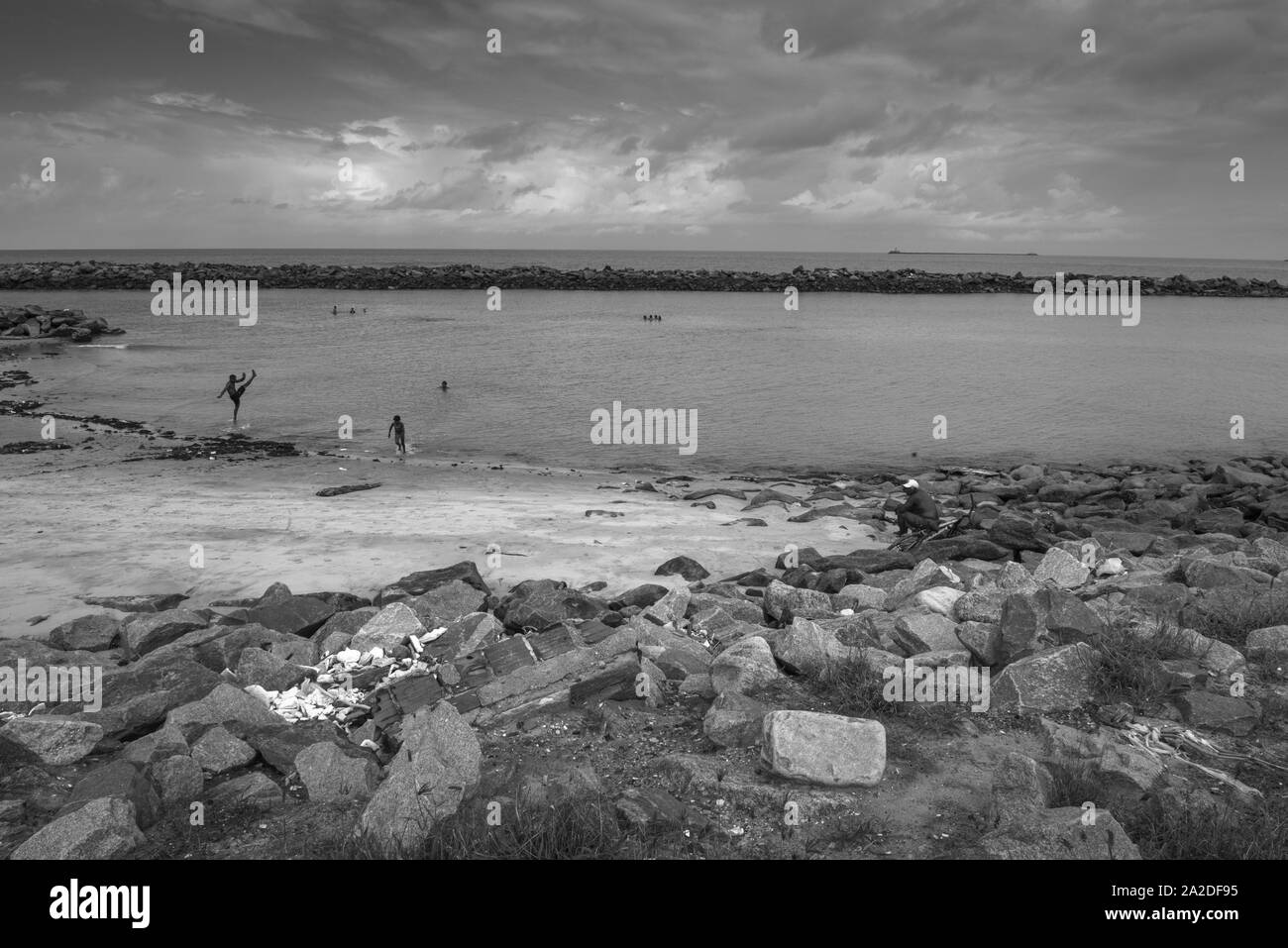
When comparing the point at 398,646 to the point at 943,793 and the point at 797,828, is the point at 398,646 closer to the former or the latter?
the point at 797,828

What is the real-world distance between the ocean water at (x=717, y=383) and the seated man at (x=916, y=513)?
865 centimetres

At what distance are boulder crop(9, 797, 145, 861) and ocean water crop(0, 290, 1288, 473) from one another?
17996 millimetres

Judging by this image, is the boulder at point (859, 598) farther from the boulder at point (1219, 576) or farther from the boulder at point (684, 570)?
the boulder at point (1219, 576)

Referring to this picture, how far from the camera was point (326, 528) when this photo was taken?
14.6 metres

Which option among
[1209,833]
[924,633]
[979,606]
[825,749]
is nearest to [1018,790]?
[1209,833]

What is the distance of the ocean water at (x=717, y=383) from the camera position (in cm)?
2580

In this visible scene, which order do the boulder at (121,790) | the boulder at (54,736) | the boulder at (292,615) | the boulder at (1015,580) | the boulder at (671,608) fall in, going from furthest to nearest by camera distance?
the boulder at (292,615), the boulder at (671,608), the boulder at (1015,580), the boulder at (54,736), the boulder at (121,790)

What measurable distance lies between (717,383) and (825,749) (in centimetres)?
3176

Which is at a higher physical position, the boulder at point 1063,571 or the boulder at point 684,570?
the boulder at point 1063,571

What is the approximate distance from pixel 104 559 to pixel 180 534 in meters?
1.46

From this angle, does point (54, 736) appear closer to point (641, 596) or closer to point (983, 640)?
point (641, 596)

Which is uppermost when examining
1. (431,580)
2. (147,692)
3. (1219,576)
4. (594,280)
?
(594,280)

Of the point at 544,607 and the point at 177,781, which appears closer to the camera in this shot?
the point at 177,781

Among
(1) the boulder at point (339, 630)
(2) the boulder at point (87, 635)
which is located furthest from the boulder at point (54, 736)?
(2) the boulder at point (87, 635)
